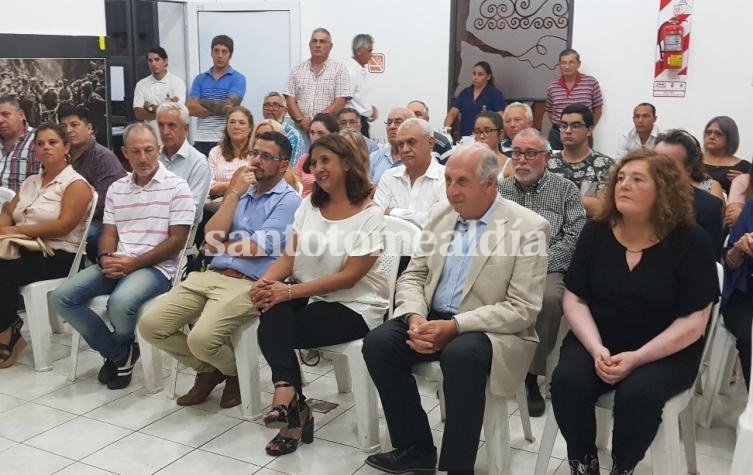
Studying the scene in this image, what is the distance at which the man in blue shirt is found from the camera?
293 cm

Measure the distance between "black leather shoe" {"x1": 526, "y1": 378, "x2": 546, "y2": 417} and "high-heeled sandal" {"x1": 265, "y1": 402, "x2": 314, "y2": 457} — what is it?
2.86 ft

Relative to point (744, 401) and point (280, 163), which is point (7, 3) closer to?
point (280, 163)

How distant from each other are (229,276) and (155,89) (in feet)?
13.0

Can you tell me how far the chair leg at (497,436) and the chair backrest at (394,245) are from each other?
63cm

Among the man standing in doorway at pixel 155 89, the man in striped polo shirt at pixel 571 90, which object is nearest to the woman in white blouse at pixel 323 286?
the man in striped polo shirt at pixel 571 90

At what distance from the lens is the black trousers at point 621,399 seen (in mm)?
2133

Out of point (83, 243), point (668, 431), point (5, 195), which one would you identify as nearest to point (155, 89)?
point (5, 195)

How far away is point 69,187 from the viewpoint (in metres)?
3.51

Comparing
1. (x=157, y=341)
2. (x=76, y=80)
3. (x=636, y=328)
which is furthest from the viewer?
(x=76, y=80)

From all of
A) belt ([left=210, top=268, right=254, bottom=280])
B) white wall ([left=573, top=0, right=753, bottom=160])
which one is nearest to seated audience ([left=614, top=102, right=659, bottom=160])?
white wall ([left=573, top=0, right=753, bottom=160])

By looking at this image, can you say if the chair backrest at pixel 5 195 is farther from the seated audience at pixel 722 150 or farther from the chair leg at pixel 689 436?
the seated audience at pixel 722 150

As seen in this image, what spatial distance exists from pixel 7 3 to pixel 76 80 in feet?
2.34

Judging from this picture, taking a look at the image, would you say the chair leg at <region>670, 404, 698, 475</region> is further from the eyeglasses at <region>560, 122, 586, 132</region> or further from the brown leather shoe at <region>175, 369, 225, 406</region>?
the brown leather shoe at <region>175, 369, 225, 406</region>

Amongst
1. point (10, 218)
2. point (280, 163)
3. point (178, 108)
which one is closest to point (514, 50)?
point (178, 108)
